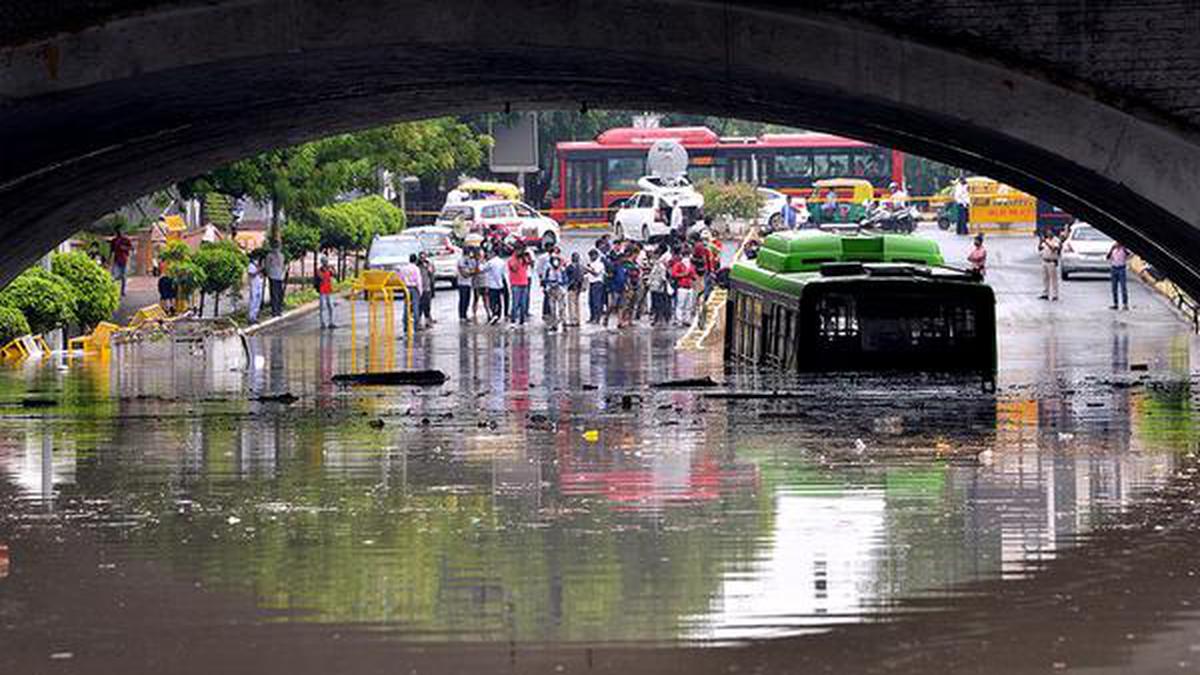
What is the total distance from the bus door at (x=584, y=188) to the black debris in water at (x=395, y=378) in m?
55.4

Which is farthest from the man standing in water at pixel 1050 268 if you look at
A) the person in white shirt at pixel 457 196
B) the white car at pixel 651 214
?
the person in white shirt at pixel 457 196

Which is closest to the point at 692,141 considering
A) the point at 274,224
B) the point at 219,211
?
the point at 219,211

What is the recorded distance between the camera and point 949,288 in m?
39.3

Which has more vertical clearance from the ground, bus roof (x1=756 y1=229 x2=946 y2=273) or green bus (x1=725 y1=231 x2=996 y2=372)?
bus roof (x1=756 y1=229 x2=946 y2=273)

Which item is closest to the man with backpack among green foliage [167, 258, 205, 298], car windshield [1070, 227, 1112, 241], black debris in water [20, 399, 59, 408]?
green foliage [167, 258, 205, 298]

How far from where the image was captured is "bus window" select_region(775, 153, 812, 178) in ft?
335

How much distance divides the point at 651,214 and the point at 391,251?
58.8ft

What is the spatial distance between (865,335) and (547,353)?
12382mm

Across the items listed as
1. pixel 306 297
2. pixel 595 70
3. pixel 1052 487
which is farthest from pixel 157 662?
pixel 306 297

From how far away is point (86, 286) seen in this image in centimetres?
5219

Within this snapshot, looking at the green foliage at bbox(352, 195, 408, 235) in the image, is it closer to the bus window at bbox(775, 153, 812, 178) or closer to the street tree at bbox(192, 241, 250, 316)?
the street tree at bbox(192, 241, 250, 316)

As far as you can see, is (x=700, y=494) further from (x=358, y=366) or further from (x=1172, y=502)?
(x=358, y=366)

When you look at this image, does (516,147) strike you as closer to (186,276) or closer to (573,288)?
(573,288)

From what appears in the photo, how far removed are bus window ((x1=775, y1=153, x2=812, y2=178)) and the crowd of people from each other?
3731 cm
